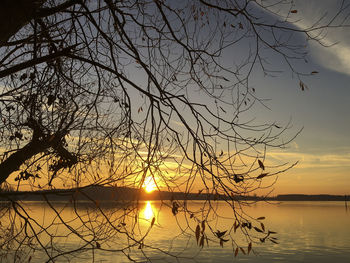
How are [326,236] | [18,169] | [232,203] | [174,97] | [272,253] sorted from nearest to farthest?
[232,203], [174,97], [18,169], [272,253], [326,236]

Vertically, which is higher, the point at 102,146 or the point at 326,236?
the point at 102,146

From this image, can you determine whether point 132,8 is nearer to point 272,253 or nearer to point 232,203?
point 232,203

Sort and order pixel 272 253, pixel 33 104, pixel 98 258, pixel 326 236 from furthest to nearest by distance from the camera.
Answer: pixel 326 236
pixel 272 253
pixel 98 258
pixel 33 104

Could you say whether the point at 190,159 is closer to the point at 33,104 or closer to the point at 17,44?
the point at 33,104

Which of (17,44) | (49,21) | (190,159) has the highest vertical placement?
(49,21)

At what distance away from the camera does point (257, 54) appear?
16.0 feet

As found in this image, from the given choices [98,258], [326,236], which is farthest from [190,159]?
[326,236]

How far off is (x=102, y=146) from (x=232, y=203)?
193cm

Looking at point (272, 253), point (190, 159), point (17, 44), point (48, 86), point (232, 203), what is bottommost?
point (272, 253)

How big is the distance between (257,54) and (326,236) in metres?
53.8

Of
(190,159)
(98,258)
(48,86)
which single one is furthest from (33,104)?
(98,258)

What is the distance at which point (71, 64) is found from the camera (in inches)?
221

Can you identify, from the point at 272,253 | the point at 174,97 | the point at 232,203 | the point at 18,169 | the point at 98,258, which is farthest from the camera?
the point at 272,253

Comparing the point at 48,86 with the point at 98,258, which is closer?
the point at 48,86
